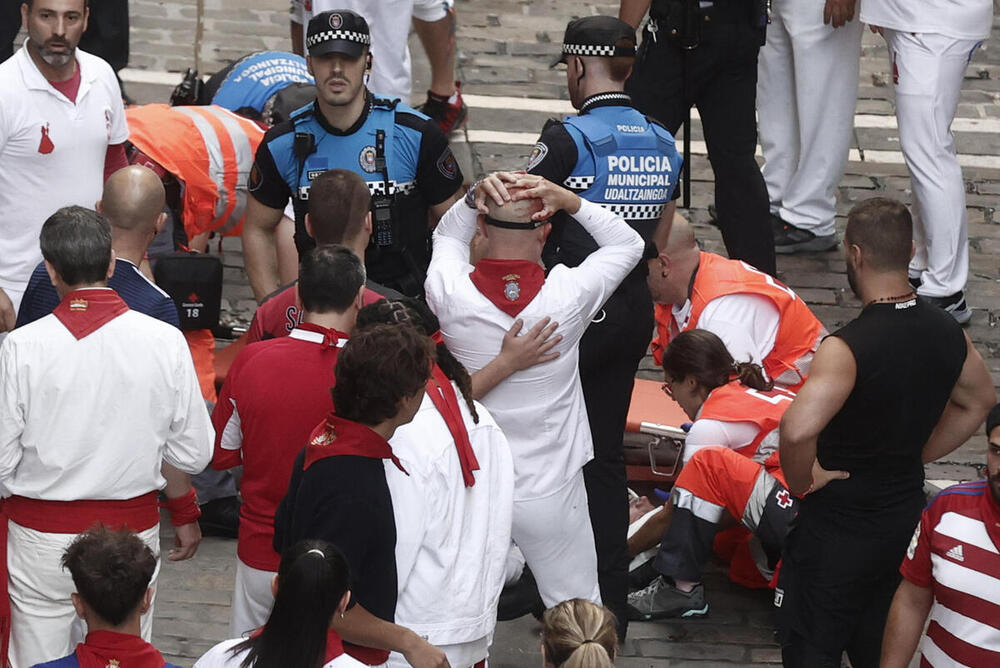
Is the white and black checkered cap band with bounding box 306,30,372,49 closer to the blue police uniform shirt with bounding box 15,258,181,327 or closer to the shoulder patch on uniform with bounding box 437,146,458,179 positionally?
the shoulder patch on uniform with bounding box 437,146,458,179

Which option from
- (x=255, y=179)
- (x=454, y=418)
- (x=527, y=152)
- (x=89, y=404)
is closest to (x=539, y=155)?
(x=255, y=179)

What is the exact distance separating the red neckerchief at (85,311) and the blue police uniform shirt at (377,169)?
1.55m

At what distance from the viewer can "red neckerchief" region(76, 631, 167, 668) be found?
393cm

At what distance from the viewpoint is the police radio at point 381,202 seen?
6316 millimetres

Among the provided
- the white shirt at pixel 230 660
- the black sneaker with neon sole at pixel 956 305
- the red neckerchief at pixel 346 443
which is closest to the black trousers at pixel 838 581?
the red neckerchief at pixel 346 443

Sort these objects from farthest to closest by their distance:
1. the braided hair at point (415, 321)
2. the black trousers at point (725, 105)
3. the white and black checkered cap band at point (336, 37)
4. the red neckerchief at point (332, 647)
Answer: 1. the black trousers at point (725, 105)
2. the white and black checkered cap band at point (336, 37)
3. the braided hair at point (415, 321)
4. the red neckerchief at point (332, 647)

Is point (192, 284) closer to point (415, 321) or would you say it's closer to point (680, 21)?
point (415, 321)

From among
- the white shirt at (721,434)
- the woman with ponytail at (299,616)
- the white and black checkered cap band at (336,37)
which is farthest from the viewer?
the white shirt at (721,434)

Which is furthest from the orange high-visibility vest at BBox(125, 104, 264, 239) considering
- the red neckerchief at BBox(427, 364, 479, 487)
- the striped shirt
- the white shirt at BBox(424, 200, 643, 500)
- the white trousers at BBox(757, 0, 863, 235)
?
the striped shirt

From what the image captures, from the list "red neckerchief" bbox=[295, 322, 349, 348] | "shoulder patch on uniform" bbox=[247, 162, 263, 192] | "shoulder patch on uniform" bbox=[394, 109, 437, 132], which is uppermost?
"shoulder patch on uniform" bbox=[394, 109, 437, 132]

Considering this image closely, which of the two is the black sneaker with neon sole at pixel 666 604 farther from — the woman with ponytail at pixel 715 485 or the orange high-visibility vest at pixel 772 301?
the orange high-visibility vest at pixel 772 301

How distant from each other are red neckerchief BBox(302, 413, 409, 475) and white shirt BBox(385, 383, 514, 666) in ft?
0.34

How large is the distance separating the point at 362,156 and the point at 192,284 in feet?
3.04

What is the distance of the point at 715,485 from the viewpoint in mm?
6285
